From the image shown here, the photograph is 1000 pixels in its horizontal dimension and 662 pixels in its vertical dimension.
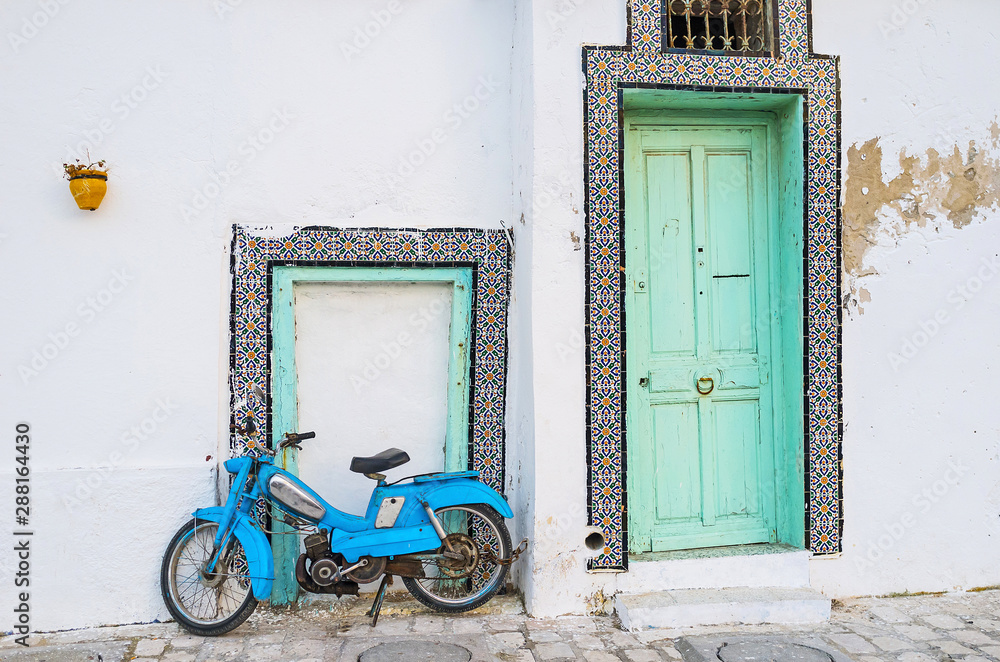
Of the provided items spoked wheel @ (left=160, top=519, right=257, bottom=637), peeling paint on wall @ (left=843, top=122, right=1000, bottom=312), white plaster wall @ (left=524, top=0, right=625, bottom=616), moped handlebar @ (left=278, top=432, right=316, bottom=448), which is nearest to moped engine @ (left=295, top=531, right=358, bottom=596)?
spoked wheel @ (left=160, top=519, right=257, bottom=637)

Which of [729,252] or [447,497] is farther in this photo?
[729,252]

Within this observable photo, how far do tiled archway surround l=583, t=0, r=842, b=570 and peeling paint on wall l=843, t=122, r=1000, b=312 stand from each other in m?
0.12

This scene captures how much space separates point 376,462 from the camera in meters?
3.96

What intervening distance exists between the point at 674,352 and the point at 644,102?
1437 mm

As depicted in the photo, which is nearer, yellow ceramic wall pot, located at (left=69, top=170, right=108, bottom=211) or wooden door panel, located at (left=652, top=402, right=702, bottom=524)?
yellow ceramic wall pot, located at (left=69, top=170, right=108, bottom=211)

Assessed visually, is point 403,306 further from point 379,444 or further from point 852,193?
point 852,193

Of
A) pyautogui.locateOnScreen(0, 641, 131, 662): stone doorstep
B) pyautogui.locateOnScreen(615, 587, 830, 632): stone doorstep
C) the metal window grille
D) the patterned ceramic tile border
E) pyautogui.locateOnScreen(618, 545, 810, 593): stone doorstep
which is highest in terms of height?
the metal window grille

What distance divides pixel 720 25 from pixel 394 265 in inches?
92.1

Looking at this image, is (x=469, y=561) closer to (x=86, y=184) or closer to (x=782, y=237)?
(x=782, y=237)

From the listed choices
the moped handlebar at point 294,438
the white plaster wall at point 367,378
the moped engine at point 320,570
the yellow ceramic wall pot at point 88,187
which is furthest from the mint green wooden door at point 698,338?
the yellow ceramic wall pot at point 88,187

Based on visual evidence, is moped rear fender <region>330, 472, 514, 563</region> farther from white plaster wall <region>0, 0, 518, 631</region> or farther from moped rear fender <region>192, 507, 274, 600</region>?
white plaster wall <region>0, 0, 518, 631</region>

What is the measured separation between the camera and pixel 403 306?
4414 mm

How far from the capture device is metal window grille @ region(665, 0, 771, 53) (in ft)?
14.3

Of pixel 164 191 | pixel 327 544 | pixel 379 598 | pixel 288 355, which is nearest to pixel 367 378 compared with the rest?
pixel 288 355
